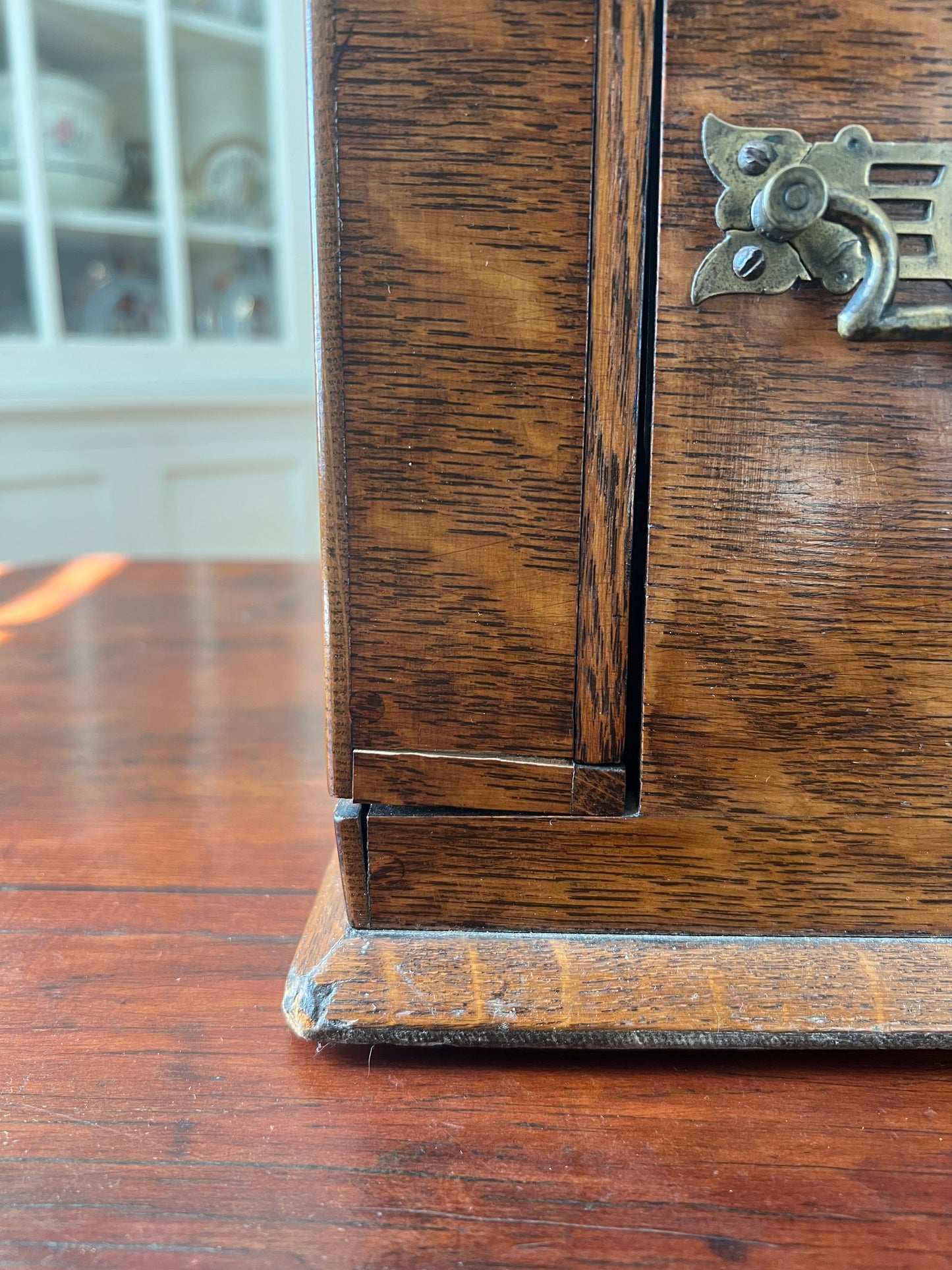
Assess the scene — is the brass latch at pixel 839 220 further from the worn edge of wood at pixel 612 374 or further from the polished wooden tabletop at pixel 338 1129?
the polished wooden tabletop at pixel 338 1129

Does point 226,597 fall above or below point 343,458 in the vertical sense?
below

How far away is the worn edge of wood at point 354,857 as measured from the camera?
0.32 meters

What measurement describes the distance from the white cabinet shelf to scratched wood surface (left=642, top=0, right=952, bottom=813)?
172 cm

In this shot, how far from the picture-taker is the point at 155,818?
1.62 feet

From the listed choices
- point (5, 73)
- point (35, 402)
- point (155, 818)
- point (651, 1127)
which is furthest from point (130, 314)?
point (651, 1127)

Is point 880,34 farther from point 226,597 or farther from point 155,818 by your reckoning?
point 226,597

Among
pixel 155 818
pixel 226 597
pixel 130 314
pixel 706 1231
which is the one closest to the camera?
pixel 706 1231

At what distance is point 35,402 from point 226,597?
1.01 m

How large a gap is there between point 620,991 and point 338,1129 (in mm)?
95

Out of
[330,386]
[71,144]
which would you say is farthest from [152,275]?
[330,386]

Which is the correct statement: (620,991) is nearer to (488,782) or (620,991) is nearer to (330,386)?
(488,782)

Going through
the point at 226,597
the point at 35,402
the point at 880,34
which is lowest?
the point at 226,597

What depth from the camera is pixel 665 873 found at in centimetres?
32

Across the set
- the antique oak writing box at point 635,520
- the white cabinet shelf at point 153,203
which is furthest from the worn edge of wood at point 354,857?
the white cabinet shelf at point 153,203
